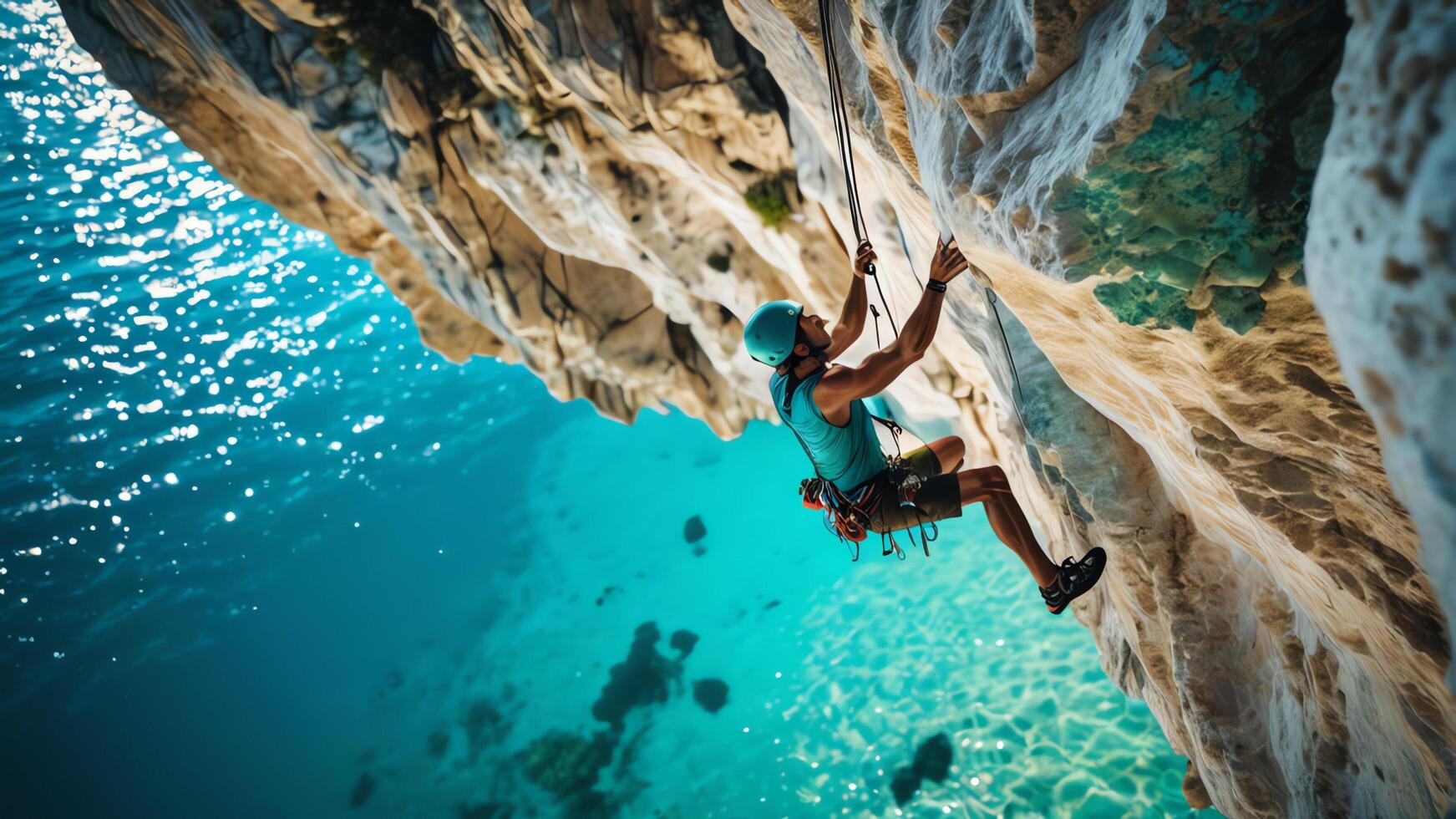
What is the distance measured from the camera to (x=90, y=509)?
58.9 feet

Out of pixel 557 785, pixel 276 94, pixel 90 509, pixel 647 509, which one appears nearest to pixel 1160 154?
pixel 276 94

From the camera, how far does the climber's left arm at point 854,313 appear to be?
3520mm

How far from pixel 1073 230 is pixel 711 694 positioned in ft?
50.5

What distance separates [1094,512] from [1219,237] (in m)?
2.63

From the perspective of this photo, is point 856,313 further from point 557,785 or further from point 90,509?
point 90,509

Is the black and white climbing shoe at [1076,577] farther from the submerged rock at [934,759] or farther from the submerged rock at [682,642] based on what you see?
the submerged rock at [682,642]

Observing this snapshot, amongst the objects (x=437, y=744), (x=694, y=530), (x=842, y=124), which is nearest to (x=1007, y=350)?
(x=842, y=124)

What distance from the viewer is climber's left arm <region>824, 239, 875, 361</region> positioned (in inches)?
139

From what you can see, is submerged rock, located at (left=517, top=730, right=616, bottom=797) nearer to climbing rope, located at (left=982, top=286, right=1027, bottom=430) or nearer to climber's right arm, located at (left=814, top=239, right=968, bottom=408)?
climbing rope, located at (left=982, top=286, right=1027, bottom=430)

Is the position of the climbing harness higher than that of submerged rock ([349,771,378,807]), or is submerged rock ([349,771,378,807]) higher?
submerged rock ([349,771,378,807])

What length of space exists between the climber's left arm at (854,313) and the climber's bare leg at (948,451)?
838 mm

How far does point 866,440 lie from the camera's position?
12.3 feet

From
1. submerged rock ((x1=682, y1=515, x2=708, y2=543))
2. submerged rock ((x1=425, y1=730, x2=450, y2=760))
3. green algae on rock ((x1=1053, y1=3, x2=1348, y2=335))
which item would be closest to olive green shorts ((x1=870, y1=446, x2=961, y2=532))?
green algae on rock ((x1=1053, y1=3, x2=1348, y2=335))

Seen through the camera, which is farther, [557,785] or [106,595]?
[106,595]
